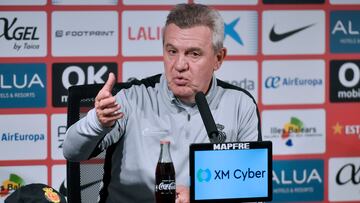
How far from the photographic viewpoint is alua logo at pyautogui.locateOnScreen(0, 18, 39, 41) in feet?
10.2

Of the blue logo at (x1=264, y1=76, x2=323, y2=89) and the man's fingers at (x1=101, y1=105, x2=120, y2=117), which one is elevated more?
the blue logo at (x1=264, y1=76, x2=323, y2=89)

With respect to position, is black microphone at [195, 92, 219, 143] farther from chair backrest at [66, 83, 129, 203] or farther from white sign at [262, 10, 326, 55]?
white sign at [262, 10, 326, 55]

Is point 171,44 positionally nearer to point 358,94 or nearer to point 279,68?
point 279,68

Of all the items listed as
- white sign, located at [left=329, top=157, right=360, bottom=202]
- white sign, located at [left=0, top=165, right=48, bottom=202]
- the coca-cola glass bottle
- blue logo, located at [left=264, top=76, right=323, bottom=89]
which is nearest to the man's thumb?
the coca-cola glass bottle

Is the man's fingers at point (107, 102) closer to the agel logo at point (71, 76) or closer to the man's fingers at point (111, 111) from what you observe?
the man's fingers at point (111, 111)

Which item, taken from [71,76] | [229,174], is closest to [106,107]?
[229,174]

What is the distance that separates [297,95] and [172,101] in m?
1.48

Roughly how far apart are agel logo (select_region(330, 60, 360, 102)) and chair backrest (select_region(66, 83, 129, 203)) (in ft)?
4.98

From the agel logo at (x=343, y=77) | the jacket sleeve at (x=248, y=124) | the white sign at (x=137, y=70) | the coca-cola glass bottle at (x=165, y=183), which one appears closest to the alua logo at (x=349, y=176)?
the agel logo at (x=343, y=77)

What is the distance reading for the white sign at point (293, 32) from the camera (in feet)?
10.9

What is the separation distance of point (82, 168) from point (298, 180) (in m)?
1.51

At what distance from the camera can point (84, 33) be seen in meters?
3.18

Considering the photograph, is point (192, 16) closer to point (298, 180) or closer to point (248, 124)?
point (248, 124)

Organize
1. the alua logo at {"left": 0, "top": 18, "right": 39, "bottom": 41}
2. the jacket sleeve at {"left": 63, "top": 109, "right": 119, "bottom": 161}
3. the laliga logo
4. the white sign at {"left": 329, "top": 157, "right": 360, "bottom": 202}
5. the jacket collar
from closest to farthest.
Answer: the laliga logo
the jacket sleeve at {"left": 63, "top": 109, "right": 119, "bottom": 161}
the jacket collar
the alua logo at {"left": 0, "top": 18, "right": 39, "bottom": 41}
the white sign at {"left": 329, "top": 157, "right": 360, "bottom": 202}
